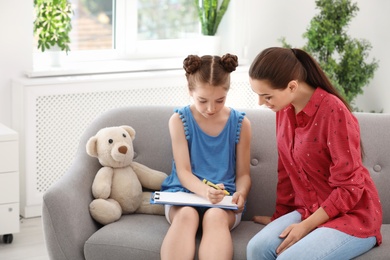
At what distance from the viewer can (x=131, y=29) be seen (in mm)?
5070

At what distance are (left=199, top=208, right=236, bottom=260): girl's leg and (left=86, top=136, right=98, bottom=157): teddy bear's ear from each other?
55 centimetres

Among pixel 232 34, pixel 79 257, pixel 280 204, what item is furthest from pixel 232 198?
pixel 232 34

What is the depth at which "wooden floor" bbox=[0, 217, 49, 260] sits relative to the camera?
3.82 m

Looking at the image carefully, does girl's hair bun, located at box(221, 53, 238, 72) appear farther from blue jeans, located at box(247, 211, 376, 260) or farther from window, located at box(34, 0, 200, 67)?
window, located at box(34, 0, 200, 67)

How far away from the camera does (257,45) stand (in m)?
5.35

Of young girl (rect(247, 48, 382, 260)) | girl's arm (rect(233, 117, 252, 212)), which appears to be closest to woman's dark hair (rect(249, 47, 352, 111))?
young girl (rect(247, 48, 382, 260))

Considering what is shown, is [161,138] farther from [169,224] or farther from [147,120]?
[169,224]

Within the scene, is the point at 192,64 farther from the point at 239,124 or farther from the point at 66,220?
the point at 66,220

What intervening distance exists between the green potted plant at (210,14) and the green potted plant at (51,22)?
1002 millimetres

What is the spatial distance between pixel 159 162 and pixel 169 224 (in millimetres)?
342

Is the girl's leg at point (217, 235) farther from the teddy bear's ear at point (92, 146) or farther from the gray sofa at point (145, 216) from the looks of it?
the teddy bear's ear at point (92, 146)

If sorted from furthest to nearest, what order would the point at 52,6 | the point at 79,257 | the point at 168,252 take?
1. the point at 52,6
2. the point at 79,257
3. the point at 168,252

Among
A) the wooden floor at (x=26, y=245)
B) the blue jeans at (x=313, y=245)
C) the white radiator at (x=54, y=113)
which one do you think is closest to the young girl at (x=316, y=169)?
the blue jeans at (x=313, y=245)

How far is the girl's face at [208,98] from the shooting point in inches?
118
